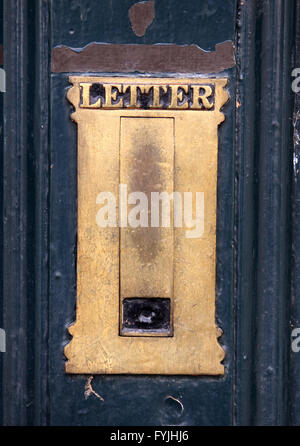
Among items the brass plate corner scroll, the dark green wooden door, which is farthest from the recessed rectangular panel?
the dark green wooden door

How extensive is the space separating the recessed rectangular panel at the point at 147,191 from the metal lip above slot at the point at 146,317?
1cm

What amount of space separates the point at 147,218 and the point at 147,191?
5 centimetres

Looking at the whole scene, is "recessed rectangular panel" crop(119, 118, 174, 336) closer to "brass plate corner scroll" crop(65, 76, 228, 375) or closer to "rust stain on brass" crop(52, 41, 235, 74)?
"brass plate corner scroll" crop(65, 76, 228, 375)

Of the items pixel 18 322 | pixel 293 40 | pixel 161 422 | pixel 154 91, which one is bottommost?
pixel 161 422

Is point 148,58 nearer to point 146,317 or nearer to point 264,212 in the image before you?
point 264,212

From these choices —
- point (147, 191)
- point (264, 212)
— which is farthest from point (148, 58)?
point (264, 212)

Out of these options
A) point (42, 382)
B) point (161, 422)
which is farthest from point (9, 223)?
point (161, 422)

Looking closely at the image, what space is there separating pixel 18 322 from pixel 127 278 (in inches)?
9.7

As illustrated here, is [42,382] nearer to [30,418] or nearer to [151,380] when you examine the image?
[30,418]

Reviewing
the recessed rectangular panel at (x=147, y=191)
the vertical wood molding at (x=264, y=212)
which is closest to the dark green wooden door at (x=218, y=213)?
the vertical wood molding at (x=264, y=212)

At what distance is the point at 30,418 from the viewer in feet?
3.44

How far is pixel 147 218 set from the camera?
1010 mm

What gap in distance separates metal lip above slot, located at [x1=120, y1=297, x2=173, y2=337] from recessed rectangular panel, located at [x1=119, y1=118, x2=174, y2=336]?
0.01 meters

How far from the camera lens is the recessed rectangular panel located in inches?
39.6
